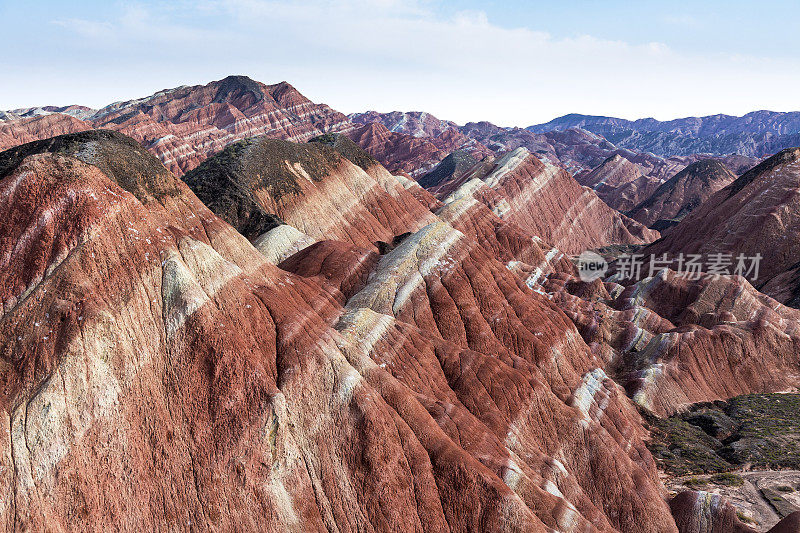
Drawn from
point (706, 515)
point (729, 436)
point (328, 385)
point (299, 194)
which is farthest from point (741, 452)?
point (299, 194)

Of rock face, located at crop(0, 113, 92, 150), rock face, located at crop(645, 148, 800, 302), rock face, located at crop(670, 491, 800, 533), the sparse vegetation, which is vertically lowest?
the sparse vegetation

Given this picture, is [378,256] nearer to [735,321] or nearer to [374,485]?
[374,485]

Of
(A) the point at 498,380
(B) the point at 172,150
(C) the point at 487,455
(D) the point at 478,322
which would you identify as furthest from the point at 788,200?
(B) the point at 172,150

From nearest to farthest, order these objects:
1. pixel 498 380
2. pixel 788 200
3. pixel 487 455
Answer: pixel 487 455 < pixel 498 380 < pixel 788 200

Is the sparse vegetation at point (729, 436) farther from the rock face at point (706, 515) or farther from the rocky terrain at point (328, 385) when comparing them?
the rock face at point (706, 515)

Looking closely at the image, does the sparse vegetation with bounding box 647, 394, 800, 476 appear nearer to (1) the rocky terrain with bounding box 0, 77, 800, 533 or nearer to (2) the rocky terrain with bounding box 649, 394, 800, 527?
(2) the rocky terrain with bounding box 649, 394, 800, 527

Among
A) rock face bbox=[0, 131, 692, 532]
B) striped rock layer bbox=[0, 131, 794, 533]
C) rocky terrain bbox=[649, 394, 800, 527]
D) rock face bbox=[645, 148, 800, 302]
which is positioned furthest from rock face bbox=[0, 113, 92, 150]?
rock face bbox=[645, 148, 800, 302]

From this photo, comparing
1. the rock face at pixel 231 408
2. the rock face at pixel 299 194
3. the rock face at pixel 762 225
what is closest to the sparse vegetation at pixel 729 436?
the rock face at pixel 231 408
